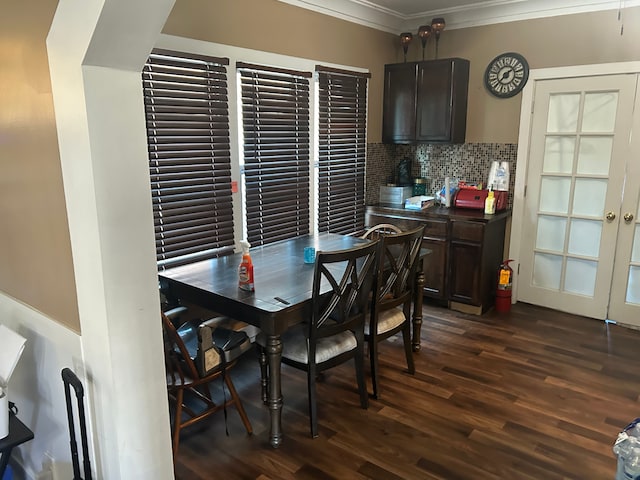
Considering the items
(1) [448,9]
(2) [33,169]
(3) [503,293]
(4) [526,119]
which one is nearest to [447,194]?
(4) [526,119]

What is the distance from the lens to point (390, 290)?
2.93 meters

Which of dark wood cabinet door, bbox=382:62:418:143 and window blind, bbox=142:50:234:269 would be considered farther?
dark wood cabinet door, bbox=382:62:418:143

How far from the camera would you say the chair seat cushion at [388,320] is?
2.91 meters

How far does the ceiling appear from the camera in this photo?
3826mm

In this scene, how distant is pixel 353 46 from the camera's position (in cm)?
428

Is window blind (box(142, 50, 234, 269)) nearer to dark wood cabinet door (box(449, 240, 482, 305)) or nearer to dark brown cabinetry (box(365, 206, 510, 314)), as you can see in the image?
dark brown cabinetry (box(365, 206, 510, 314))

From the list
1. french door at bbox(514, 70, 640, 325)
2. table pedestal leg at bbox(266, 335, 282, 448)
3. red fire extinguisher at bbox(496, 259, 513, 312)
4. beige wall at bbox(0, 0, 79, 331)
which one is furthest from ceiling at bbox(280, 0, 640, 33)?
table pedestal leg at bbox(266, 335, 282, 448)

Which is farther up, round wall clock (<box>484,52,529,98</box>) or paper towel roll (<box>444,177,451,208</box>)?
round wall clock (<box>484,52,529,98</box>)

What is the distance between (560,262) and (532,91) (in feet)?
4.98

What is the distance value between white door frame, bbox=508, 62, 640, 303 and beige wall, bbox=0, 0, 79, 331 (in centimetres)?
382

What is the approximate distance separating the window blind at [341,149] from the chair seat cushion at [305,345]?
170cm

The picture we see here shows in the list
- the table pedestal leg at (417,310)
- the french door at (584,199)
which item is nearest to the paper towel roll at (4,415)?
the table pedestal leg at (417,310)

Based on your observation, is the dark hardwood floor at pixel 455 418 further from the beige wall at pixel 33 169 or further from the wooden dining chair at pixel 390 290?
the beige wall at pixel 33 169

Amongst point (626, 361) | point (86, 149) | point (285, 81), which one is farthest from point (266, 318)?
point (626, 361)
